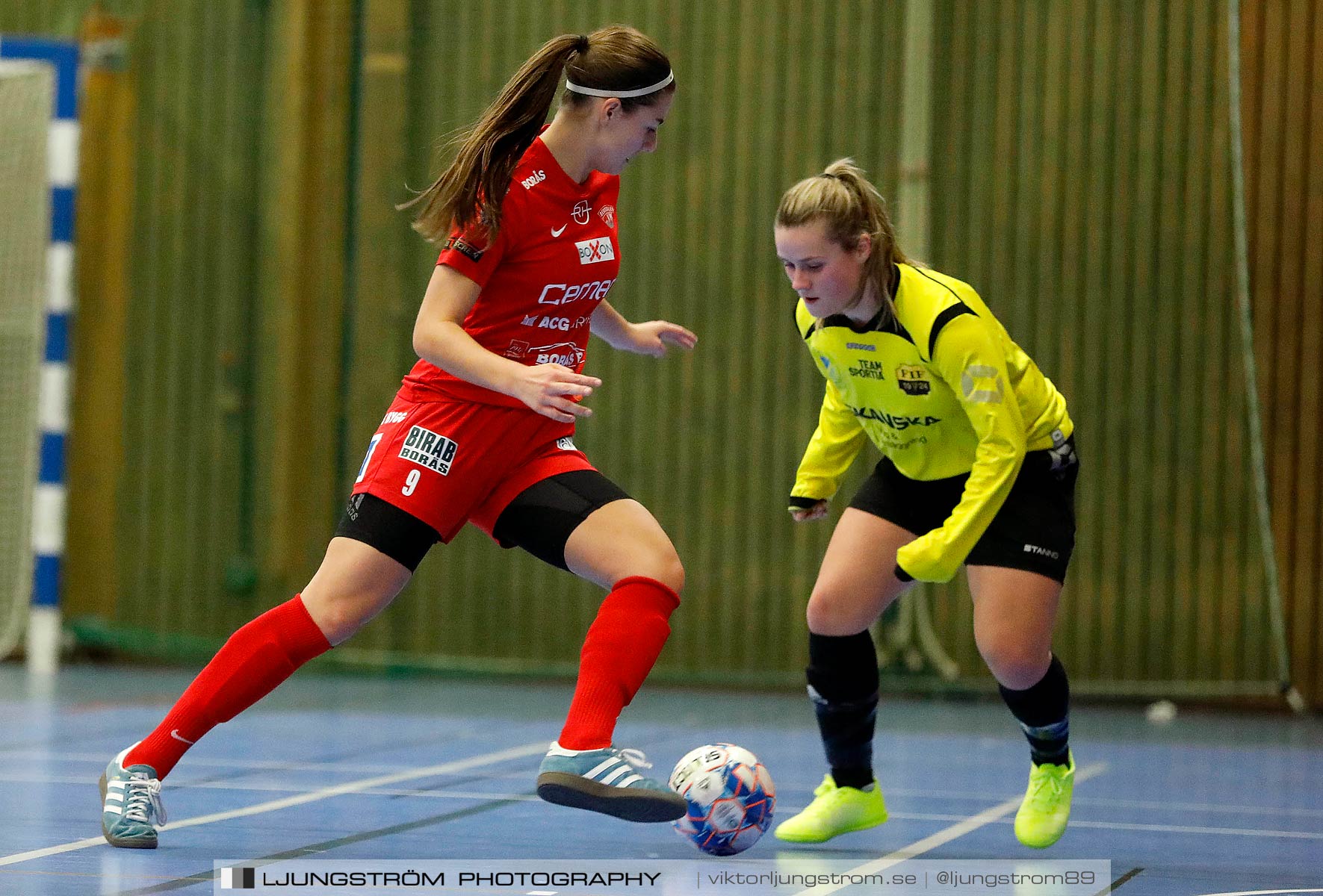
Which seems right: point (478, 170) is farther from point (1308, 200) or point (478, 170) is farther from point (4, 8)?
point (4, 8)

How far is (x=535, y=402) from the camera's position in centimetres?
301

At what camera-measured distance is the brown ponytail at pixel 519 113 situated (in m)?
3.26

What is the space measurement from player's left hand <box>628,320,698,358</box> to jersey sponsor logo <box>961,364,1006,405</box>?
0.67 m

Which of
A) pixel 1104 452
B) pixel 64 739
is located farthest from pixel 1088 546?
pixel 64 739

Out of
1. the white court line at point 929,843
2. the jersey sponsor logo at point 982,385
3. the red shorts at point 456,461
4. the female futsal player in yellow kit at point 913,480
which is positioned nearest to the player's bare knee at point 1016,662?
the female futsal player in yellow kit at point 913,480

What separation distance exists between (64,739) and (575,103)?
3198mm

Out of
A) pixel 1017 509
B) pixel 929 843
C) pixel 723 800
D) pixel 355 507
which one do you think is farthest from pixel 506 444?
pixel 929 843

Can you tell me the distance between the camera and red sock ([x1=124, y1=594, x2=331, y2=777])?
11.0 feet

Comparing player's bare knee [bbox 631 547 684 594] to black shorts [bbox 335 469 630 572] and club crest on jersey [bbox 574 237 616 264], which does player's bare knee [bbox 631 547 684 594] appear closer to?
black shorts [bbox 335 469 630 572]

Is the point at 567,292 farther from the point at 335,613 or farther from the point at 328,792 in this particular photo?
the point at 328,792

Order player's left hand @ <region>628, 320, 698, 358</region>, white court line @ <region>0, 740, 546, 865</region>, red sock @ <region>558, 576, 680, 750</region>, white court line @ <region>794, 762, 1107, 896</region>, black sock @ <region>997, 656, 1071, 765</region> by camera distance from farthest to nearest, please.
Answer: player's left hand @ <region>628, 320, 698, 358</region>, black sock @ <region>997, 656, 1071, 765</region>, white court line @ <region>0, 740, 546, 865</region>, white court line @ <region>794, 762, 1107, 896</region>, red sock @ <region>558, 576, 680, 750</region>

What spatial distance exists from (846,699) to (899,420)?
0.66 meters

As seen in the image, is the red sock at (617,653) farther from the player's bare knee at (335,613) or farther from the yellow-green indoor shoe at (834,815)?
the yellow-green indoor shoe at (834,815)

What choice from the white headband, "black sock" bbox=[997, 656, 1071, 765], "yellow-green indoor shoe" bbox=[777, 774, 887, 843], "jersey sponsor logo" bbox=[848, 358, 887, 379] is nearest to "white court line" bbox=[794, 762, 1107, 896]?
"yellow-green indoor shoe" bbox=[777, 774, 887, 843]
